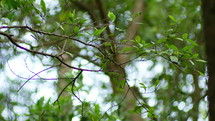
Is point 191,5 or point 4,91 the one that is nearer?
point 4,91

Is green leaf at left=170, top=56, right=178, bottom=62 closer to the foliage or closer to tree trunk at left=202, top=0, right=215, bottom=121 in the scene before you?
the foliage

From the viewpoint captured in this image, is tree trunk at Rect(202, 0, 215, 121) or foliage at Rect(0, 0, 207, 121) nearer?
tree trunk at Rect(202, 0, 215, 121)

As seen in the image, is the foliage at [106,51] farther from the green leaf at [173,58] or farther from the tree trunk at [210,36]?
the tree trunk at [210,36]

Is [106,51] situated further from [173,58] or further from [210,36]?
[210,36]

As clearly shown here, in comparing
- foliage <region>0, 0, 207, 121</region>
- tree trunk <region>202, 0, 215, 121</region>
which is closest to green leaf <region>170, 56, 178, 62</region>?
foliage <region>0, 0, 207, 121</region>

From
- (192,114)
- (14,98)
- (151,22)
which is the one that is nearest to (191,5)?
(192,114)

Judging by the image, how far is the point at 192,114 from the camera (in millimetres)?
2525

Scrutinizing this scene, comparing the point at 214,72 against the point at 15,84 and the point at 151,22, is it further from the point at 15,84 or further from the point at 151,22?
the point at 151,22

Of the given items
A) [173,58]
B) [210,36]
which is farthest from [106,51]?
[210,36]

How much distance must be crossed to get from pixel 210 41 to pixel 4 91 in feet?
6.09

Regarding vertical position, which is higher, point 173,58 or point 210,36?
point 173,58

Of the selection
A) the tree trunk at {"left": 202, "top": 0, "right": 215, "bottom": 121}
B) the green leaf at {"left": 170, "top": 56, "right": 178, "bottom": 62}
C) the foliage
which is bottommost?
the tree trunk at {"left": 202, "top": 0, "right": 215, "bottom": 121}

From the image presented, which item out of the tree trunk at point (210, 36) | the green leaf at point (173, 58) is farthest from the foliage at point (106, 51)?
the tree trunk at point (210, 36)

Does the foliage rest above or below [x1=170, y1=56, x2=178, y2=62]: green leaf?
above
